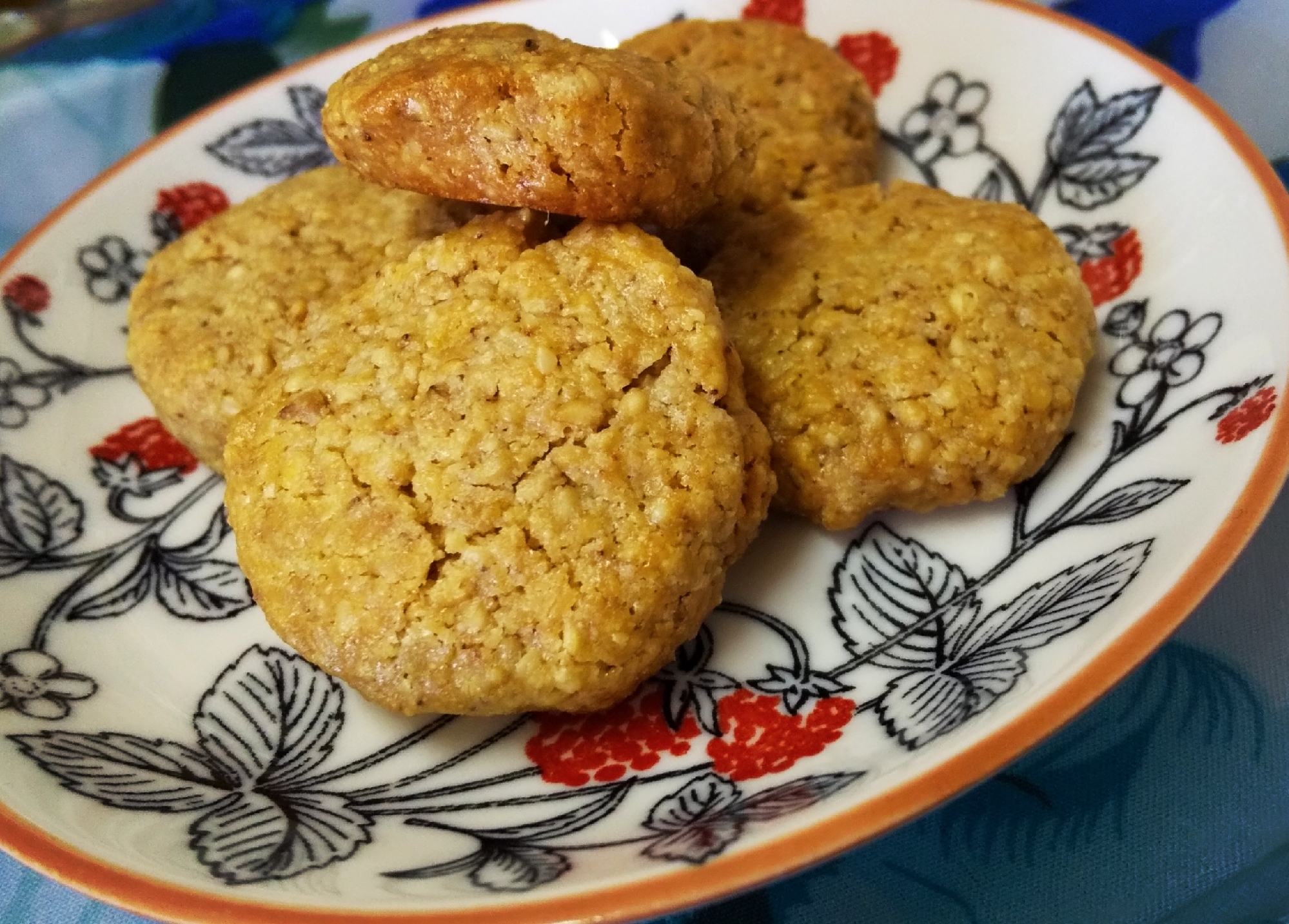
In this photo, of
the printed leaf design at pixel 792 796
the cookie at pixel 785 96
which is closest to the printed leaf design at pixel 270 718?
the printed leaf design at pixel 792 796

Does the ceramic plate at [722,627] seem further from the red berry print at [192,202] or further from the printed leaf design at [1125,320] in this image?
the red berry print at [192,202]

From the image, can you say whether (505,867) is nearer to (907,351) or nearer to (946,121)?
(907,351)

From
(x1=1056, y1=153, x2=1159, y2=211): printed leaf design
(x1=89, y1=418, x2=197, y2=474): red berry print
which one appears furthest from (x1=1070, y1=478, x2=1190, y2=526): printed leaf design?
(x1=89, y1=418, x2=197, y2=474): red berry print

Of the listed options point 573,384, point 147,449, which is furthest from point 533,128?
point 147,449

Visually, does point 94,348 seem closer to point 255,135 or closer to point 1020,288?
point 255,135

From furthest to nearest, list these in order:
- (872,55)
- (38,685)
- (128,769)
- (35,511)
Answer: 1. (872,55)
2. (35,511)
3. (38,685)
4. (128,769)

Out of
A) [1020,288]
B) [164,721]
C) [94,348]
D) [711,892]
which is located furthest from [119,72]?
[711,892]
